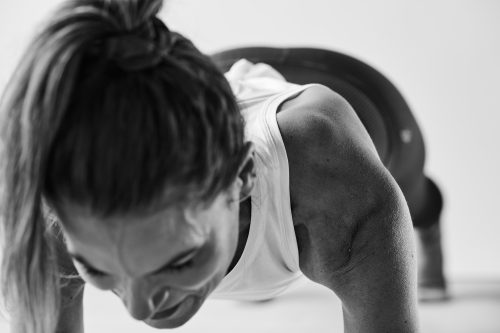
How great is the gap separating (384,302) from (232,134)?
0.85 ft

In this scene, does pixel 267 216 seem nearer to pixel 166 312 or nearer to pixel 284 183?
pixel 284 183

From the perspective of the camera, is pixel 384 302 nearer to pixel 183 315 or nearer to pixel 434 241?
pixel 183 315

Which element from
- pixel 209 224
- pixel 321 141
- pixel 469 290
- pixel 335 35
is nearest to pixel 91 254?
pixel 209 224

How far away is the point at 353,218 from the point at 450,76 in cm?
124

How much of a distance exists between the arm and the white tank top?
1cm

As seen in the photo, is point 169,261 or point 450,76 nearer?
point 169,261

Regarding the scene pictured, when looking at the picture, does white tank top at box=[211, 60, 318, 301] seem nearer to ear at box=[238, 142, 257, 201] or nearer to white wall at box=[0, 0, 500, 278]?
ear at box=[238, 142, 257, 201]

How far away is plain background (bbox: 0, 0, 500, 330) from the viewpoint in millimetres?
1910

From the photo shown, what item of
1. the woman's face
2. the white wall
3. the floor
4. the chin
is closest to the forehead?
the woman's face

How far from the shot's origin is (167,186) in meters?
0.59

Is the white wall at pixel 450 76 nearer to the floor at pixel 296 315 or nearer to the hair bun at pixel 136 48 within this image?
the floor at pixel 296 315

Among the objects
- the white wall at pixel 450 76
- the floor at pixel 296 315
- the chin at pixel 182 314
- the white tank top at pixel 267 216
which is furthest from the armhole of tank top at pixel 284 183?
the white wall at pixel 450 76

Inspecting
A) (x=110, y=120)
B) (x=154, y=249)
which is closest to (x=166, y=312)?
(x=154, y=249)

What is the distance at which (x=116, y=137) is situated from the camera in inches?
22.0
